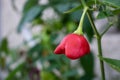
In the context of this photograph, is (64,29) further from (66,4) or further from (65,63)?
(66,4)

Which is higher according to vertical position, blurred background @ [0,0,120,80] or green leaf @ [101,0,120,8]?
green leaf @ [101,0,120,8]

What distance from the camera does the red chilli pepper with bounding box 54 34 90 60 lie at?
1.66 ft

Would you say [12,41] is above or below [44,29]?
below

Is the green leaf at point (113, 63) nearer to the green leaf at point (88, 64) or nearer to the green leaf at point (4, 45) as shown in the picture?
the green leaf at point (88, 64)

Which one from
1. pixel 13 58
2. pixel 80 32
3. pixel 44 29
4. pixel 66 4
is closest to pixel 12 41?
pixel 13 58

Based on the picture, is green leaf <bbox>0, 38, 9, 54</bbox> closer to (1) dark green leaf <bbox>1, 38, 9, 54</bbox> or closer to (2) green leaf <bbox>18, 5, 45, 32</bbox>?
(1) dark green leaf <bbox>1, 38, 9, 54</bbox>

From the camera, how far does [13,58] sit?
5.16 feet

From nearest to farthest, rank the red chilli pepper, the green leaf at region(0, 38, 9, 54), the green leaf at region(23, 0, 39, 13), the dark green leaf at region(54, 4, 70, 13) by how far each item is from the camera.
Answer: the red chilli pepper
the dark green leaf at region(54, 4, 70, 13)
the green leaf at region(23, 0, 39, 13)
the green leaf at region(0, 38, 9, 54)

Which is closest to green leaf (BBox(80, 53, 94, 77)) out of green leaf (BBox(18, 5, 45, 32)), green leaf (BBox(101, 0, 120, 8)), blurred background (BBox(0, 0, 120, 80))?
blurred background (BBox(0, 0, 120, 80))

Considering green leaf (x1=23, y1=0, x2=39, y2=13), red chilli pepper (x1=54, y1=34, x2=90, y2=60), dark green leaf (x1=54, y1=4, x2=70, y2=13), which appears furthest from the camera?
green leaf (x1=23, y1=0, x2=39, y2=13)

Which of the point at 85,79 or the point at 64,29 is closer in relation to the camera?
the point at 85,79

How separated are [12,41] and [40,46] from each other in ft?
3.54

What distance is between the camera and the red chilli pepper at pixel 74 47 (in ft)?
1.66

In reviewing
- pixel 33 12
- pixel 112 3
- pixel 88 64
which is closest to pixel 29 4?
pixel 33 12
